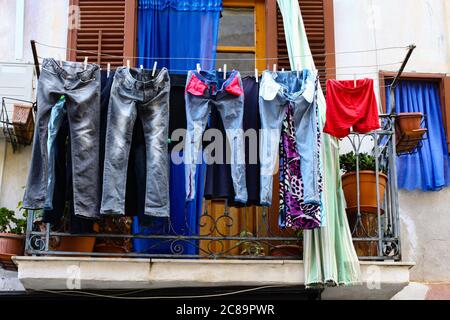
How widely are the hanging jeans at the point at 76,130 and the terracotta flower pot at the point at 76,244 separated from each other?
49 cm

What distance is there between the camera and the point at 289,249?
324 inches

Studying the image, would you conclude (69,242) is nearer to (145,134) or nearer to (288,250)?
(145,134)

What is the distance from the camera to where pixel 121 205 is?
7730 mm

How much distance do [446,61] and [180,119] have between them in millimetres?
3175

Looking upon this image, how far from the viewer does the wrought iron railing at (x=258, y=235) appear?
8.03 metres

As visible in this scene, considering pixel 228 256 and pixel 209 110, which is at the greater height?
pixel 209 110

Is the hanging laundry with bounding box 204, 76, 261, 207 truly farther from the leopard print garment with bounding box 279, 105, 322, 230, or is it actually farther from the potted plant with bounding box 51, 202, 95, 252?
the potted plant with bounding box 51, 202, 95, 252

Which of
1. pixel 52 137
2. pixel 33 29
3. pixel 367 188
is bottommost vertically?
pixel 367 188

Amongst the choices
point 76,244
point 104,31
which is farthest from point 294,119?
point 104,31

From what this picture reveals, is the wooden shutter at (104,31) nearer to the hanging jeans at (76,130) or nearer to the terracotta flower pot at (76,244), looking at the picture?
the hanging jeans at (76,130)

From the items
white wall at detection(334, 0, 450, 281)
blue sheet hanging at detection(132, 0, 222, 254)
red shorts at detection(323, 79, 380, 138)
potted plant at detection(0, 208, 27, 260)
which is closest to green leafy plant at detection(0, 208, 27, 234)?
potted plant at detection(0, 208, 27, 260)

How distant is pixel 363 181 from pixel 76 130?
260cm

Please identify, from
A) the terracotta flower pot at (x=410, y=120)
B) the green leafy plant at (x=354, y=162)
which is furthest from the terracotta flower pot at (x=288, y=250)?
the terracotta flower pot at (x=410, y=120)

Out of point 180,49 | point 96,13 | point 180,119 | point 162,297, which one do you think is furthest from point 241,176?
point 96,13
